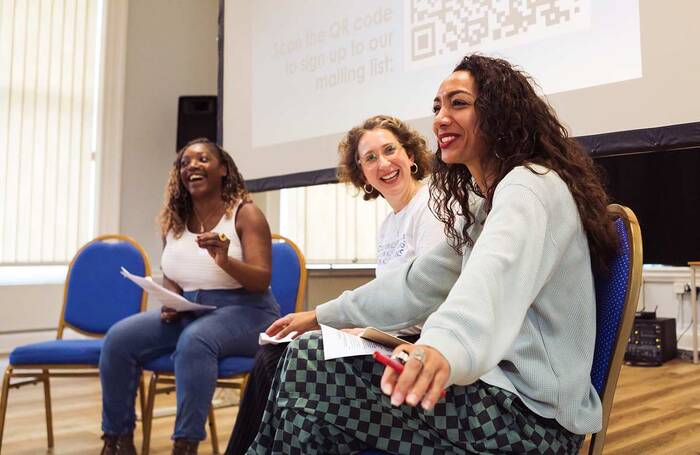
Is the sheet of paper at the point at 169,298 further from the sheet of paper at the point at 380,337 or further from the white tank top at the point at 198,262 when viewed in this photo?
the sheet of paper at the point at 380,337

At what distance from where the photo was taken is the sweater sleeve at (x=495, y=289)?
75 cm

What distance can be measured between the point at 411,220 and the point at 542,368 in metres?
0.84

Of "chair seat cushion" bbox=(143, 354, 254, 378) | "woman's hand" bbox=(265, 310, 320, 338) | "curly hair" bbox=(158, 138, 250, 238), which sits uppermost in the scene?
"curly hair" bbox=(158, 138, 250, 238)

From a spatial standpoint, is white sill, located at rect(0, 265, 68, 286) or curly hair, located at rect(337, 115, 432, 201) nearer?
curly hair, located at rect(337, 115, 432, 201)

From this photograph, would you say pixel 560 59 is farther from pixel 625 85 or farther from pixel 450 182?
pixel 450 182

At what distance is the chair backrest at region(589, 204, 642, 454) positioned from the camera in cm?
103

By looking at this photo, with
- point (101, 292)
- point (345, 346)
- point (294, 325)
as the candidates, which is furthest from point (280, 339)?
point (101, 292)

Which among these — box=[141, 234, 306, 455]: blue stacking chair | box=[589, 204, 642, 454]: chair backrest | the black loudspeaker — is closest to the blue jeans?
box=[141, 234, 306, 455]: blue stacking chair

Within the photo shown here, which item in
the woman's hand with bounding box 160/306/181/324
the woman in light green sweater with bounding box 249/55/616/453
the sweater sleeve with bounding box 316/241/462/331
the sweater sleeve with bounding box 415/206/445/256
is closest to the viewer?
the woman in light green sweater with bounding box 249/55/616/453

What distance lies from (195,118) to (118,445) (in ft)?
10.1

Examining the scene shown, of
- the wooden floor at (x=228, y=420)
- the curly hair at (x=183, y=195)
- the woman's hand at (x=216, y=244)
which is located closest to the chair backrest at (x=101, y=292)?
the curly hair at (x=183, y=195)

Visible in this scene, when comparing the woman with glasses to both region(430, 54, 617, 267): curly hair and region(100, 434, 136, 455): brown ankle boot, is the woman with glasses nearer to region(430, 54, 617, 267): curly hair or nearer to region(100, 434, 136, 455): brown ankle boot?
region(430, 54, 617, 267): curly hair

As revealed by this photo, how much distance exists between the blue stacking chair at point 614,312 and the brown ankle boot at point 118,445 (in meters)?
1.33

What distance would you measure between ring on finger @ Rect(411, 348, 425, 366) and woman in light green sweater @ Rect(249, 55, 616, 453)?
1.5 inches
